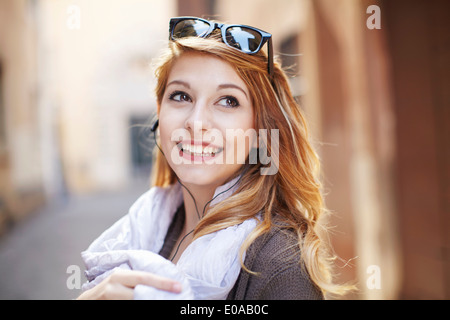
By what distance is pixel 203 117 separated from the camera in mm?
1114

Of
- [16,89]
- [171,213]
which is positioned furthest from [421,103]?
[16,89]

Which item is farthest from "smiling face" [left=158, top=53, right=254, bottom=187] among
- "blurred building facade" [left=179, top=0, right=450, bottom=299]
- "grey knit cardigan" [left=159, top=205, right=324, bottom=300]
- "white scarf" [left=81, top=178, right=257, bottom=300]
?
"blurred building facade" [left=179, top=0, right=450, bottom=299]

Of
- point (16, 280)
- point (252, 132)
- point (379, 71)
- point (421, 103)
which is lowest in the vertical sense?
point (16, 280)

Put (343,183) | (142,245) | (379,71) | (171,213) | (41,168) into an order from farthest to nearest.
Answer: (41,168) < (343,183) < (379,71) < (171,213) < (142,245)

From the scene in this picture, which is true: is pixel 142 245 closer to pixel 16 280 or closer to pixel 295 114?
pixel 295 114

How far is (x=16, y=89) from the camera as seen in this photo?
20.2ft

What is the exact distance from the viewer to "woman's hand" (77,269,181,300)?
0.94 meters

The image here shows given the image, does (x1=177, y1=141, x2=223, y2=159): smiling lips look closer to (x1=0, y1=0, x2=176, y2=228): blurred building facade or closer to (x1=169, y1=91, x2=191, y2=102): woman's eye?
(x1=169, y1=91, x2=191, y2=102): woman's eye

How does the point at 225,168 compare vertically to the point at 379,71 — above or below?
below

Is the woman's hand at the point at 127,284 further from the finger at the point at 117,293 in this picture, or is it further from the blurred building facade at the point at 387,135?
the blurred building facade at the point at 387,135

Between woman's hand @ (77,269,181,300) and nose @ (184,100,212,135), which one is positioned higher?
nose @ (184,100,212,135)

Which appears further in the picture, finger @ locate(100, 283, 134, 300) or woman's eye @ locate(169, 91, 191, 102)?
woman's eye @ locate(169, 91, 191, 102)

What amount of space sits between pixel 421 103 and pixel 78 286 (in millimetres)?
3015

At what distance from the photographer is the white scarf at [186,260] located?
97 centimetres
